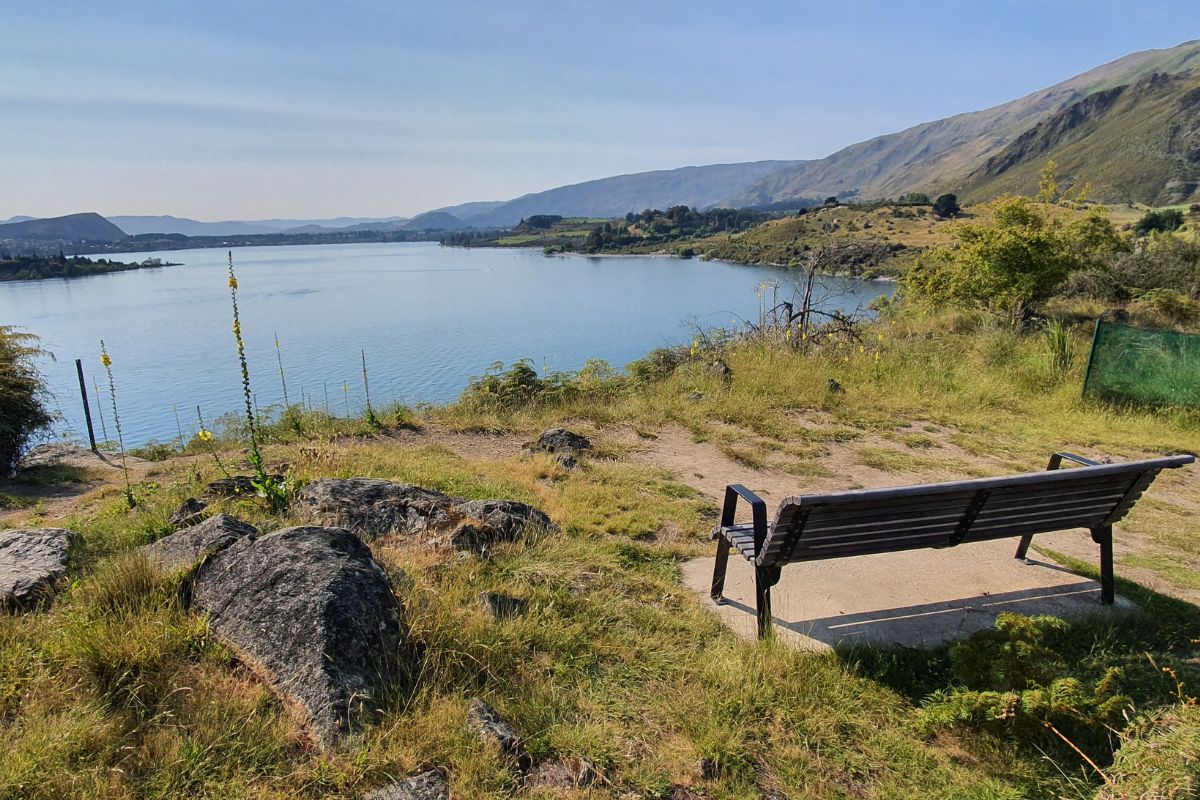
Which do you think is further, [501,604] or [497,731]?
[501,604]

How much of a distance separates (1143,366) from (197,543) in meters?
10.8

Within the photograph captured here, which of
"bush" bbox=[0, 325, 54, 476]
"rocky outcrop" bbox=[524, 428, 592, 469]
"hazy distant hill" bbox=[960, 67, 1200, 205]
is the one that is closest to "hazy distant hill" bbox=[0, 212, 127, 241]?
"bush" bbox=[0, 325, 54, 476]

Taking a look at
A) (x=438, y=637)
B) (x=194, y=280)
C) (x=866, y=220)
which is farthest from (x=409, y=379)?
(x=866, y=220)

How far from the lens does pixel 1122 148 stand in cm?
12812

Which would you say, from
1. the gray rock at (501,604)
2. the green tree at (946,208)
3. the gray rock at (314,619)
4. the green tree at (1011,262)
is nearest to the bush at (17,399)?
the gray rock at (314,619)

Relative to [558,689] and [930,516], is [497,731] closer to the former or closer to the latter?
[558,689]

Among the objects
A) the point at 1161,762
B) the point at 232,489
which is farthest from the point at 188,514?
the point at 1161,762

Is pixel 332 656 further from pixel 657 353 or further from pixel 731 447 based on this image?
pixel 657 353

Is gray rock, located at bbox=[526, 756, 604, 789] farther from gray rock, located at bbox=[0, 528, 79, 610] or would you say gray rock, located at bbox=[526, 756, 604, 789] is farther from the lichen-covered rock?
the lichen-covered rock

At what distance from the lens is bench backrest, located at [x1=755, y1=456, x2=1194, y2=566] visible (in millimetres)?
3113

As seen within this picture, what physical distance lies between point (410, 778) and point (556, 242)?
451ft

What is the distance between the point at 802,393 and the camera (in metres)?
9.32

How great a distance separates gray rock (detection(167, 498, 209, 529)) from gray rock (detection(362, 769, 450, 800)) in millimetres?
2720

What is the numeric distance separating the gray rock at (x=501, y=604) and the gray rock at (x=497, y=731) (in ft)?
2.10
